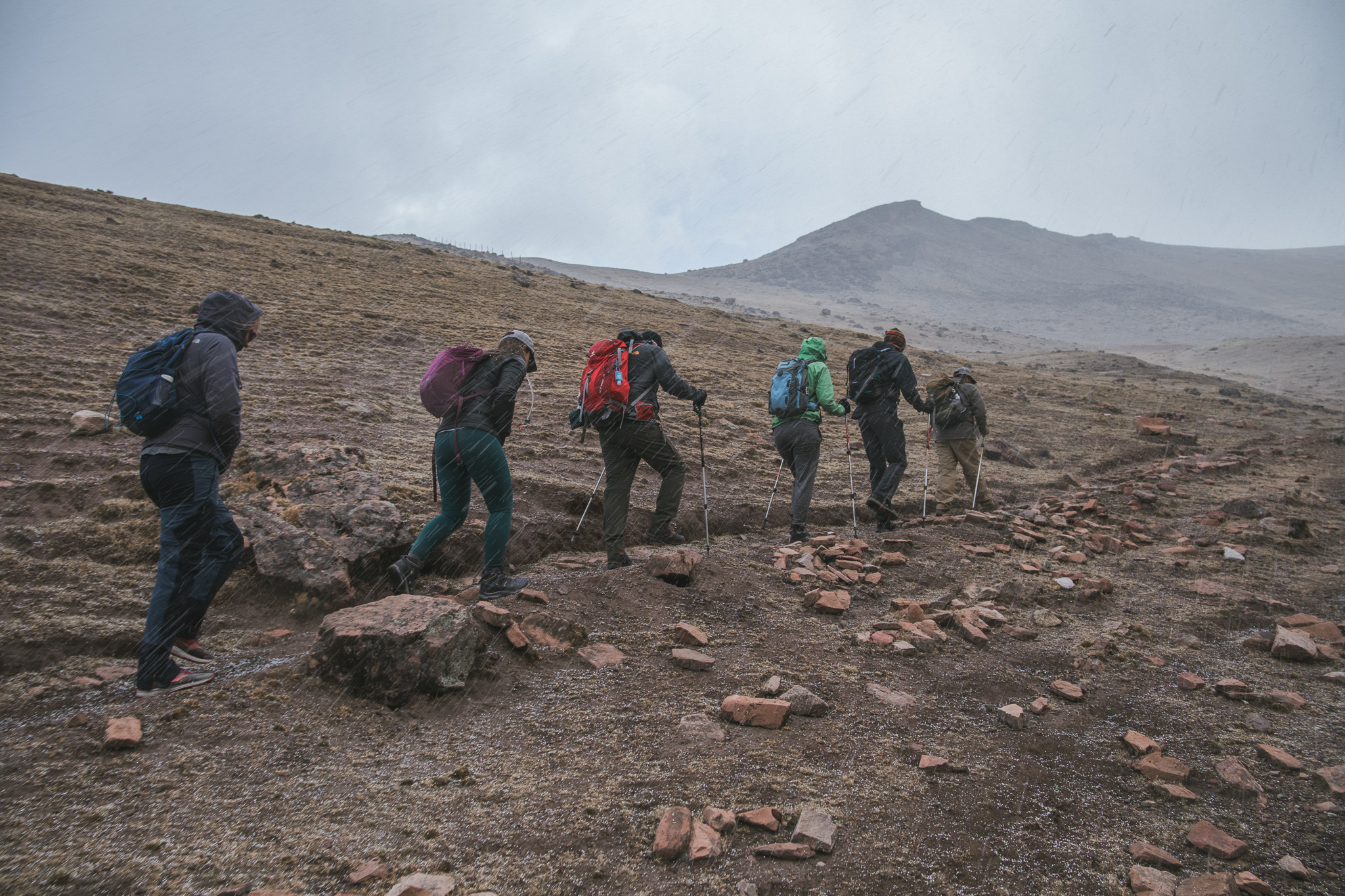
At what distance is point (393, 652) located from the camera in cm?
328

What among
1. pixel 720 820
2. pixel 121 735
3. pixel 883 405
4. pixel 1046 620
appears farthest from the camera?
pixel 883 405

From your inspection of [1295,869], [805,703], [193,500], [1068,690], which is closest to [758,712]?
[805,703]

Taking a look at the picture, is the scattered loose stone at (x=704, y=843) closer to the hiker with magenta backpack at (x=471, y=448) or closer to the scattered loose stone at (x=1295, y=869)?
the scattered loose stone at (x=1295, y=869)

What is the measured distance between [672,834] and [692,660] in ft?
5.18

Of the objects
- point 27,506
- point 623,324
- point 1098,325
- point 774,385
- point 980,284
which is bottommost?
point 27,506

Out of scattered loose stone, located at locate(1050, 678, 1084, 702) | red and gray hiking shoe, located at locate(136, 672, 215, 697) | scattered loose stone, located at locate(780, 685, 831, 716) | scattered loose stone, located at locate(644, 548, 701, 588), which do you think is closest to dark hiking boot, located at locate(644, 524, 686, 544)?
scattered loose stone, located at locate(644, 548, 701, 588)

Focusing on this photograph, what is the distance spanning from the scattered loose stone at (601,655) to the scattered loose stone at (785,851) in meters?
1.62

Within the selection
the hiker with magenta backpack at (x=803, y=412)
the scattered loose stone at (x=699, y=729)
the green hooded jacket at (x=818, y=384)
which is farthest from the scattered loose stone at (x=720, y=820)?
the green hooded jacket at (x=818, y=384)

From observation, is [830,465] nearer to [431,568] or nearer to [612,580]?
[612,580]

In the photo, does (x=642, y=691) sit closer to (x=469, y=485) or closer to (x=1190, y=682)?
(x=469, y=485)

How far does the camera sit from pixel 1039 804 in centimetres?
278

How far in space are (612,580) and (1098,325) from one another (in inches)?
3863

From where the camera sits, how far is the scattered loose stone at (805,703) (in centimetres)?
345

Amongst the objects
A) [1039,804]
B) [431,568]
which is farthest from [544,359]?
[1039,804]
